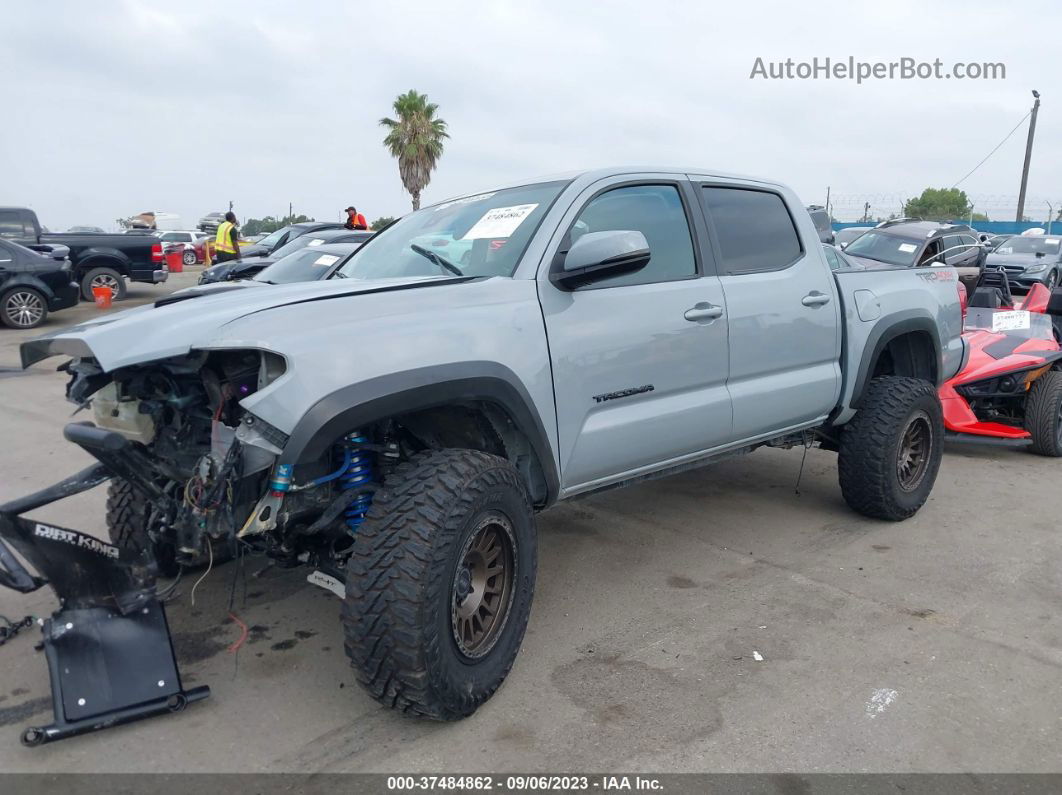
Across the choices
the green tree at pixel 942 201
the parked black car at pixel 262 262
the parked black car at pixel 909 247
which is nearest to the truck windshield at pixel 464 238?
the parked black car at pixel 262 262

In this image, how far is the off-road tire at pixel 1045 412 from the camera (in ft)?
21.1

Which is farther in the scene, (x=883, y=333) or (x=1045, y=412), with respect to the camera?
(x=1045, y=412)

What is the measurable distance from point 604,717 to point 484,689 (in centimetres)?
43

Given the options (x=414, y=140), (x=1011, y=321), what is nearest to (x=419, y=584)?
(x=1011, y=321)

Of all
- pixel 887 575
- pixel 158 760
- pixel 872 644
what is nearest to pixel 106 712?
pixel 158 760

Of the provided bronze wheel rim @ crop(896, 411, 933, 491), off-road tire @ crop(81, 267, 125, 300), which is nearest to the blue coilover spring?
bronze wheel rim @ crop(896, 411, 933, 491)

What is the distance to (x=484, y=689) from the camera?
2895 millimetres

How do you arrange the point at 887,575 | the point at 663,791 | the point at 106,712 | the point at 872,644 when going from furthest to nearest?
the point at 887,575 < the point at 872,644 < the point at 106,712 < the point at 663,791

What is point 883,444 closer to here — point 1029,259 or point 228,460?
point 228,460

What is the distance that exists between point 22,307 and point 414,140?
24.8 m

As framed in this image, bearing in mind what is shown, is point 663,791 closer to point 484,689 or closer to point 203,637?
point 484,689

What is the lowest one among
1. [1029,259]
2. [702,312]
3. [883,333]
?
[1029,259]

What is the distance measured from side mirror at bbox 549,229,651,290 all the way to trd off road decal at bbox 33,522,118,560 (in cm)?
189

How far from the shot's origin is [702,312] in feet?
12.1
